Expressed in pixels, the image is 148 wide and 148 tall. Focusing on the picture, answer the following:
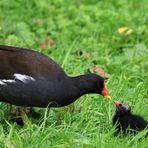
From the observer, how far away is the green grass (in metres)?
5.07

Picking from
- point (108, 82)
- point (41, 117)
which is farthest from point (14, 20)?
point (41, 117)

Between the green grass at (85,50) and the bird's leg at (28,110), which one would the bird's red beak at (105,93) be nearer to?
the green grass at (85,50)

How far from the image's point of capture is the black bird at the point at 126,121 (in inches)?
209

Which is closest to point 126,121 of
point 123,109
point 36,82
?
point 123,109

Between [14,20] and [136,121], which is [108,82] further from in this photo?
[14,20]

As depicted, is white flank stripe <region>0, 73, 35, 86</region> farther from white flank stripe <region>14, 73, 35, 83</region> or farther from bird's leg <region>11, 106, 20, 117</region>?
bird's leg <region>11, 106, 20, 117</region>

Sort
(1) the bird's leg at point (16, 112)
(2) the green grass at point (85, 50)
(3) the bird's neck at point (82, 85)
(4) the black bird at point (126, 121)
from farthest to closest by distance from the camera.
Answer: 1. (1) the bird's leg at point (16, 112)
2. (3) the bird's neck at point (82, 85)
3. (4) the black bird at point (126, 121)
4. (2) the green grass at point (85, 50)

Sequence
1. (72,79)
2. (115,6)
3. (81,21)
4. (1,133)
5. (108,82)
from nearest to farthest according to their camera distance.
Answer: (1,133), (72,79), (108,82), (81,21), (115,6)

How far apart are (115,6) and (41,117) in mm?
3230

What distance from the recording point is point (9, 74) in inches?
212

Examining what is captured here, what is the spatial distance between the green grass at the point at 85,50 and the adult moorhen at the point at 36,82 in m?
0.17

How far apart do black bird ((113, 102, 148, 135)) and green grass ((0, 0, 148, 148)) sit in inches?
3.2

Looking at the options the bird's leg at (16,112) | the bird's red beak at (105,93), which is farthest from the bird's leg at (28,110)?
the bird's red beak at (105,93)

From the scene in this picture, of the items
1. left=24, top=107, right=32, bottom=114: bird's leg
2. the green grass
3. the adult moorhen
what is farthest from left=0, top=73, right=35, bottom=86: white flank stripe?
left=24, top=107, right=32, bottom=114: bird's leg
